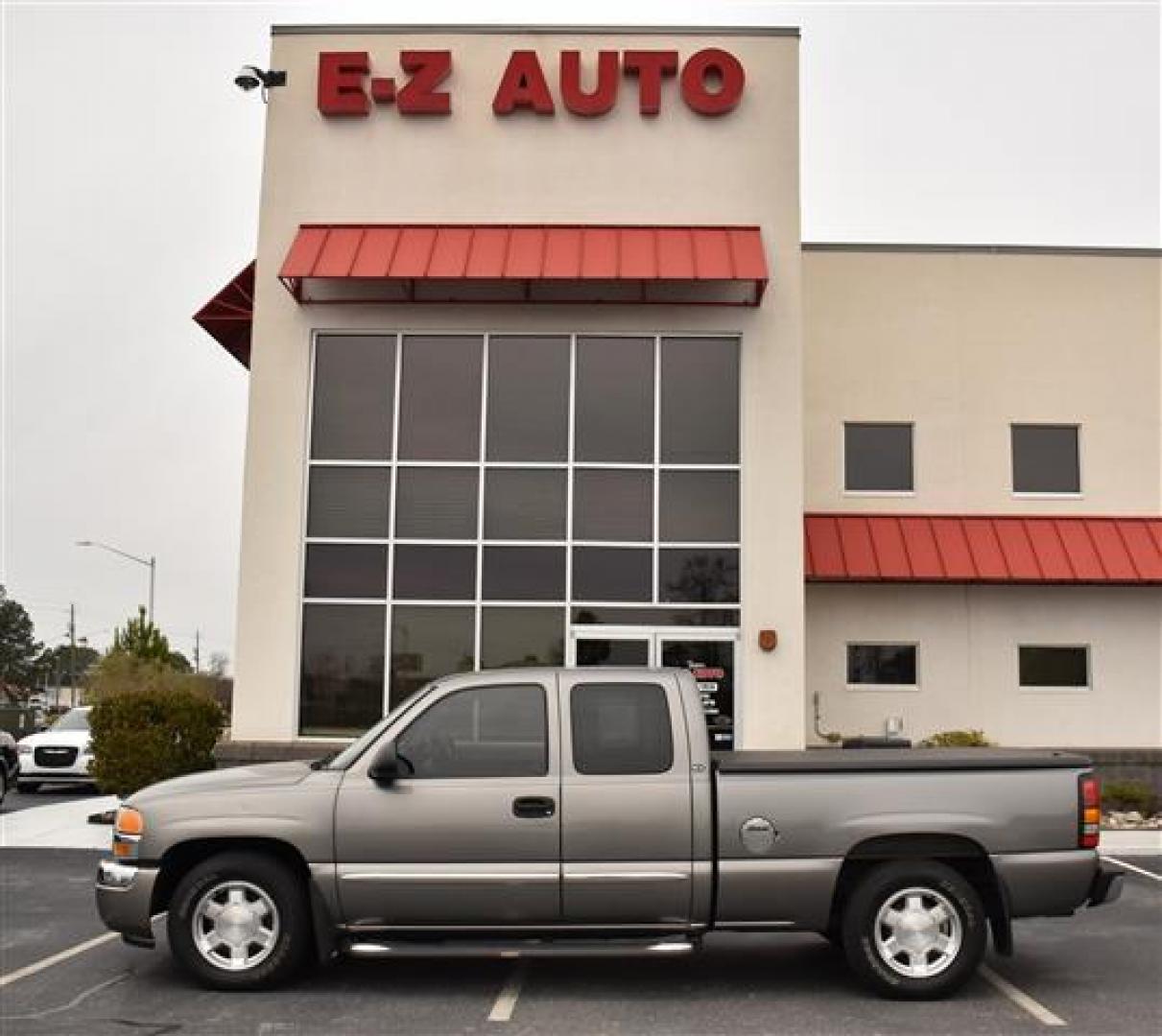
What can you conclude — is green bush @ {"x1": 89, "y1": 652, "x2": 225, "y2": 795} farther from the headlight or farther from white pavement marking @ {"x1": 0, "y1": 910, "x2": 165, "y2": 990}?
the headlight

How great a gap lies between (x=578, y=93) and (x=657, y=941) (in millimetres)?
13053

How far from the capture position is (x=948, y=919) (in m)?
7.64

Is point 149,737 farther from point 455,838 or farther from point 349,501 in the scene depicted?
point 455,838

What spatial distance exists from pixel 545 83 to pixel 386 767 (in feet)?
41.0

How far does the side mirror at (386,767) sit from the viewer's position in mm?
7594

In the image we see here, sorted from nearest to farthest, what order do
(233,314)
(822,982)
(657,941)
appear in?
(657,941) < (822,982) < (233,314)

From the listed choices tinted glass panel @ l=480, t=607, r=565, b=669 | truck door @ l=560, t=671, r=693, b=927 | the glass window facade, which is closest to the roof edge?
the glass window facade

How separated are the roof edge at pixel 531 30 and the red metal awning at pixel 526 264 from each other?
2.71 metres

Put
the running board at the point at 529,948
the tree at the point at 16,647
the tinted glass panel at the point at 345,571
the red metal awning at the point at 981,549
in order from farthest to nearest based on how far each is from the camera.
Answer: the tree at the point at 16,647, the red metal awning at the point at 981,549, the tinted glass panel at the point at 345,571, the running board at the point at 529,948

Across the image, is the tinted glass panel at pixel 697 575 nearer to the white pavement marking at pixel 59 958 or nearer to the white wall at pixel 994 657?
the white wall at pixel 994 657

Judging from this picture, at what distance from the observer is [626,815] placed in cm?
758

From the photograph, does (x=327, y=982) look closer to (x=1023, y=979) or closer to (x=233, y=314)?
(x=1023, y=979)

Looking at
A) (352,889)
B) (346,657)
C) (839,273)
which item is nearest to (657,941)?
(352,889)

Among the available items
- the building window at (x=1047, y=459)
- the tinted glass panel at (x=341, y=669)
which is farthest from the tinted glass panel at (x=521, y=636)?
the building window at (x=1047, y=459)
